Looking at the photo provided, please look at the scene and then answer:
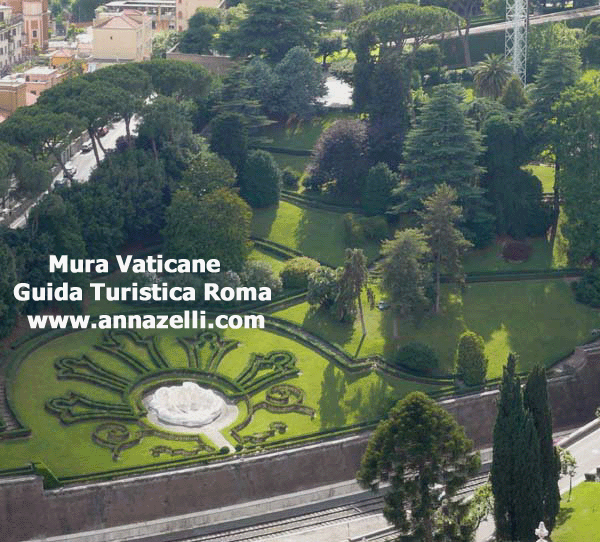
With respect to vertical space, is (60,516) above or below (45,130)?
below

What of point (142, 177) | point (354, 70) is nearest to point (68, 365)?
point (142, 177)

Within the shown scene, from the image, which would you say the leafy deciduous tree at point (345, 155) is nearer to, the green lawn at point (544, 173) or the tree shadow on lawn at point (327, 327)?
the green lawn at point (544, 173)

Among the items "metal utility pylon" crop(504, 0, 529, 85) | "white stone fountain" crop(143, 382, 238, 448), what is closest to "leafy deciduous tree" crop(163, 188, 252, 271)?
"white stone fountain" crop(143, 382, 238, 448)

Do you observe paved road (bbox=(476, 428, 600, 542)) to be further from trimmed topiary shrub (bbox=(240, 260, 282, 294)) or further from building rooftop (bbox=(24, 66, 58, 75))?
building rooftop (bbox=(24, 66, 58, 75))

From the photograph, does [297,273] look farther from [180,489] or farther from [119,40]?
[119,40]

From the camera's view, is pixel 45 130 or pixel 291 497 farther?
pixel 45 130

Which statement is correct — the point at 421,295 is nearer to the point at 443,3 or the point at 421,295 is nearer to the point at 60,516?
the point at 60,516

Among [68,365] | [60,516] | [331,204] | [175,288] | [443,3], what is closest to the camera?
[60,516]

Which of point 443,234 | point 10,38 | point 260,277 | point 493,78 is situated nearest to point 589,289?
point 443,234
